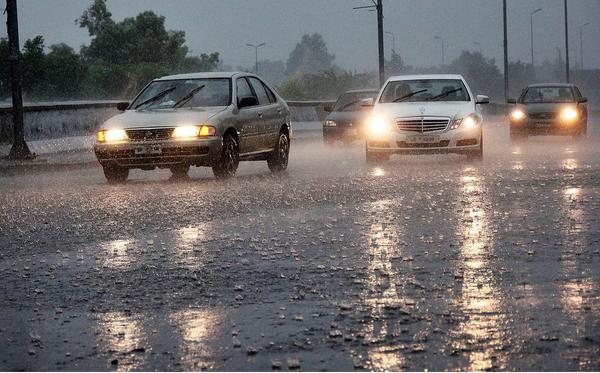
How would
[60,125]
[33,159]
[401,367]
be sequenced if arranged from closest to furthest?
1. [401,367]
2. [33,159]
3. [60,125]

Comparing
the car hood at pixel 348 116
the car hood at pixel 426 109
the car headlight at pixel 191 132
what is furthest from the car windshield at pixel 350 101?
the car headlight at pixel 191 132

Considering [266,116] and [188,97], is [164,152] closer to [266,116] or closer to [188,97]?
[188,97]

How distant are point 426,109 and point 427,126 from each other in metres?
0.44

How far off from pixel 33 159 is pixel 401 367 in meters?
18.9

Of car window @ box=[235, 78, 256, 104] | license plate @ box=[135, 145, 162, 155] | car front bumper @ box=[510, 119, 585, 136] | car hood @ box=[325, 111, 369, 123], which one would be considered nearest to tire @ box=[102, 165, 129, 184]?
license plate @ box=[135, 145, 162, 155]

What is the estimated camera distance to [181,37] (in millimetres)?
114625

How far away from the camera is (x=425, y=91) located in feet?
74.0

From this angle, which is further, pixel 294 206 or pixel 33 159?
pixel 33 159

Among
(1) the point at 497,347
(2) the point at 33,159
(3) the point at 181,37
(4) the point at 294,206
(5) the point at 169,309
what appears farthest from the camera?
(3) the point at 181,37

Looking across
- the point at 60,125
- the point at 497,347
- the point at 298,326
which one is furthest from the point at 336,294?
the point at 60,125

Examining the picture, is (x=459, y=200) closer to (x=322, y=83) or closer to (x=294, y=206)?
(x=294, y=206)

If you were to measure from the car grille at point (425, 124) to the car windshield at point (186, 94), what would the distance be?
351 centimetres

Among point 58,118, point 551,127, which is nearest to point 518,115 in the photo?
point 551,127

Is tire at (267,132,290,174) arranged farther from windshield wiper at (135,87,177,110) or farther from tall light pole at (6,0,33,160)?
tall light pole at (6,0,33,160)
